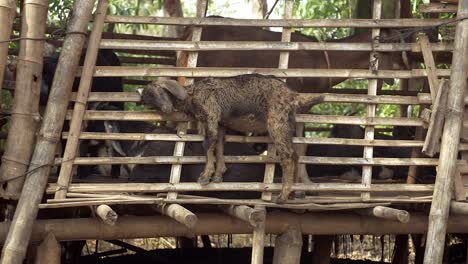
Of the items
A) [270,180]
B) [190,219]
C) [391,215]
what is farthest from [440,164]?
[190,219]

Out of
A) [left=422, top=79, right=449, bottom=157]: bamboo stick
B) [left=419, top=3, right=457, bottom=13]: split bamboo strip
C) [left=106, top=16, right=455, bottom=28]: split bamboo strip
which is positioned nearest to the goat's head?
[left=106, top=16, right=455, bottom=28]: split bamboo strip

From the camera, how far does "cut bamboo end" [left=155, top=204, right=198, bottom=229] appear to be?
17.0ft

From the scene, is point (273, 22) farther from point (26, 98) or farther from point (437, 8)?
point (26, 98)

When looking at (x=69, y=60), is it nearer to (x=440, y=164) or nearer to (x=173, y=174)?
(x=173, y=174)

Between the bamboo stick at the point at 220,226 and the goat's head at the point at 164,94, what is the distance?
0.92 metres

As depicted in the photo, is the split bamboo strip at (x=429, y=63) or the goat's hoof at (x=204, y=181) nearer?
the goat's hoof at (x=204, y=181)

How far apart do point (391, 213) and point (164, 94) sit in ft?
6.37

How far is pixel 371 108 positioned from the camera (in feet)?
20.0

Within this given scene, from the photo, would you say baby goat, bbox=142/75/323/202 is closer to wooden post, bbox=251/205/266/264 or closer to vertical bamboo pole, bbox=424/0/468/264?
wooden post, bbox=251/205/266/264

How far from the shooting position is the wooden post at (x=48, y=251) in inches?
232

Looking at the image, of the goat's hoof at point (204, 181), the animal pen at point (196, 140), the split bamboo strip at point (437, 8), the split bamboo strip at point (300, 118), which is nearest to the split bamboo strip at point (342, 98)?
the animal pen at point (196, 140)

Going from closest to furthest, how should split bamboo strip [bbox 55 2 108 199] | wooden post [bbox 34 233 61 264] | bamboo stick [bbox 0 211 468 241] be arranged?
split bamboo strip [bbox 55 2 108 199], wooden post [bbox 34 233 61 264], bamboo stick [bbox 0 211 468 241]

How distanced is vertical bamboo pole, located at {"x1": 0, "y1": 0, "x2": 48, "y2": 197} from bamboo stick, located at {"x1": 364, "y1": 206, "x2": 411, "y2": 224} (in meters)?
2.69

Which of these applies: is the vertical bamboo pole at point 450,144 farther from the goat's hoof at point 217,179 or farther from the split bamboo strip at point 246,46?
the goat's hoof at point 217,179
